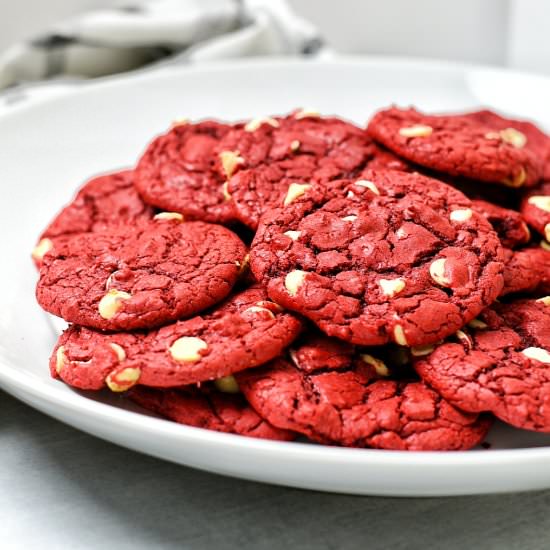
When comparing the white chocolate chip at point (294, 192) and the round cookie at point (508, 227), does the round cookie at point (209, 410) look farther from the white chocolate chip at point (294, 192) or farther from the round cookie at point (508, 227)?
the round cookie at point (508, 227)

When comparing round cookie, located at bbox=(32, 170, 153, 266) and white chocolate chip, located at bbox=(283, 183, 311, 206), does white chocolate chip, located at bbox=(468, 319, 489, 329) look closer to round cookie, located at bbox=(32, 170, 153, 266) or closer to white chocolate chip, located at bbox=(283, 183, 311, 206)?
white chocolate chip, located at bbox=(283, 183, 311, 206)

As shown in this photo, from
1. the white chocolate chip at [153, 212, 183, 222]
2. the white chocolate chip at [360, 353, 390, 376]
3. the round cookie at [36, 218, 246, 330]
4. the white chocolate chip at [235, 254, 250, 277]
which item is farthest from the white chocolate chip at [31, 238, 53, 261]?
the white chocolate chip at [360, 353, 390, 376]

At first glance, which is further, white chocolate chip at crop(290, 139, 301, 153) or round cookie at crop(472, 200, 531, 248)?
white chocolate chip at crop(290, 139, 301, 153)

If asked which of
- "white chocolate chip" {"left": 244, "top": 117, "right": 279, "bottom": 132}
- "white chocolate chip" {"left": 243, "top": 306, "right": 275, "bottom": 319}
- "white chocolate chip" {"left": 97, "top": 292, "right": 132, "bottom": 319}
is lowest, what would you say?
"white chocolate chip" {"left": 243, "top": 306, "right": 275, "bottom": 319}

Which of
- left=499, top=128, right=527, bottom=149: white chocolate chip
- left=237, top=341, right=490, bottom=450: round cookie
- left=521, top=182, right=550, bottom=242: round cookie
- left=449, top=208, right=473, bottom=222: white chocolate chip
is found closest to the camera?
left=237, top=341, right=490, bottom=450: round cookie

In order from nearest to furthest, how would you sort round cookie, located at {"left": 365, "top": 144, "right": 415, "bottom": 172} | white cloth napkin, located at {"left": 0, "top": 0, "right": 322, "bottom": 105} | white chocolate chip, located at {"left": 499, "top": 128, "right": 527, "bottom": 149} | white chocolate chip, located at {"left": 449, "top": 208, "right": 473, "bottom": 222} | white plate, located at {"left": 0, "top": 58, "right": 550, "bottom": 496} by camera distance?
white plate, located at {"left": 0, "top": 58, "right": 550, "bottom": 496}
white chocolate chip, located at {"left": 449, "top": 208, "right": 473, "bottom": 222}
round cookie, located at {"left": 365, "top": 144, "right": 415, "bottom": 172}
white chocolate chip, located at {"left": 499, "top": 128, "right": 527, "bottom": 149}
white cloth napkin, located at {"left": 0, "top": 0, "right": 322, "bottom": 105}

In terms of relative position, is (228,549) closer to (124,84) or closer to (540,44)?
(124,84)

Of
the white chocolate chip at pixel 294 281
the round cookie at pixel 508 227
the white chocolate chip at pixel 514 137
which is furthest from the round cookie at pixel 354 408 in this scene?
the white chocolate chip at pixel 514 137

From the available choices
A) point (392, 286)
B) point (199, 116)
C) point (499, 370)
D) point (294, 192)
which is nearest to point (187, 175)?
point (294, 192)
